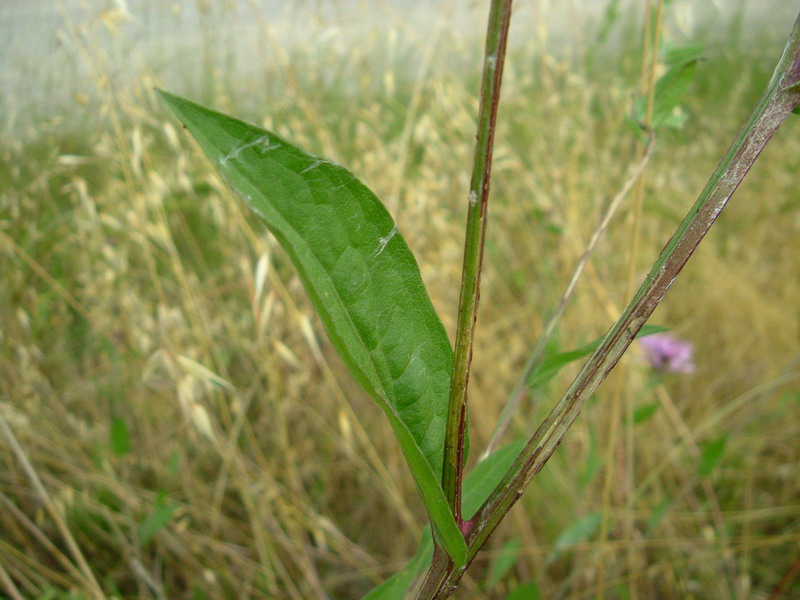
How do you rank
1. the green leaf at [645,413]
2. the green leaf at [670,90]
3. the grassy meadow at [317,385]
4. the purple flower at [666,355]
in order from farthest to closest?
the purple flower at [666,355] < the grassy meadow at [317,385] < the green leaf at [645,413] < the green leaf at [670,90]

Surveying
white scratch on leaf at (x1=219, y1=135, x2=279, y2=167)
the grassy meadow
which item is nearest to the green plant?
white scratch on leaf at (x1=219, y1=135, x2=279, y2=167)

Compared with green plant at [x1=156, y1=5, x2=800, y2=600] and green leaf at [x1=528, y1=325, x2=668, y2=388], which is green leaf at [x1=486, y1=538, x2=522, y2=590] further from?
green plant at [x1=156, y1=5, x2=800, y2=600]

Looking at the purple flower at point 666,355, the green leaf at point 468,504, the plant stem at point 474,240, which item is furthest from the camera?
the purple flower at point 666,355

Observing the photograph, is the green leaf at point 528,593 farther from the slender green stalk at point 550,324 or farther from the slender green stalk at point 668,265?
the slender green stalk at point 668,265

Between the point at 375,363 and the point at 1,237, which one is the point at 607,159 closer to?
the point at 1,237

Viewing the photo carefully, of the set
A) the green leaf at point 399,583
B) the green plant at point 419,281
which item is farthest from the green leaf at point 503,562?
the green plant at point 419,281

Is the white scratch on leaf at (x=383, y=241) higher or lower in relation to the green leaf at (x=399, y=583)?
higher

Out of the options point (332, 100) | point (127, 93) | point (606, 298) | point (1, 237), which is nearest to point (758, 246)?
point (606, 298)

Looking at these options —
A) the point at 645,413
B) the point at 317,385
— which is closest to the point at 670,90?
the point at 645,413
